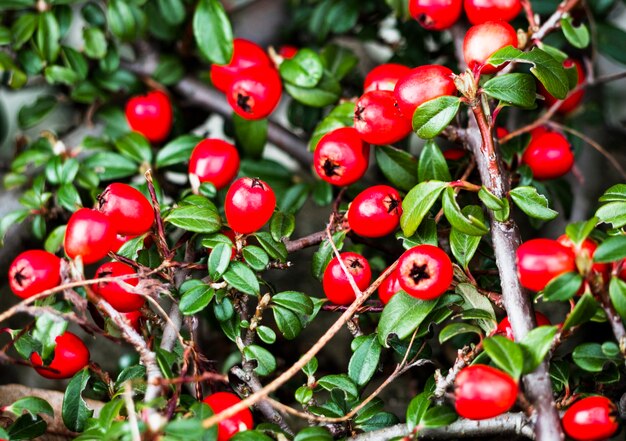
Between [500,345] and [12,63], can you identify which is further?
[12,63]

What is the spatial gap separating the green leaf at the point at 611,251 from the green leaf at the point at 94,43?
1.38m

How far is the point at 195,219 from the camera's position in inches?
52.5

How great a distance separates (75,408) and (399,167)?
836mm

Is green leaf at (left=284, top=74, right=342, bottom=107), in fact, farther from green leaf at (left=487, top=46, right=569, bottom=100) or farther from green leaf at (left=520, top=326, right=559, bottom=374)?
green leaf at (left=520, top=326, right=559, bottom=374)

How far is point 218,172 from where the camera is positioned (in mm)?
1517

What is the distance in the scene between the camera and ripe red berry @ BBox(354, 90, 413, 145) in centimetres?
134

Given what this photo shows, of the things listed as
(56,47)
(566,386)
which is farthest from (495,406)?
(56,47)

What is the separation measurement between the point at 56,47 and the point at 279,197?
70cm

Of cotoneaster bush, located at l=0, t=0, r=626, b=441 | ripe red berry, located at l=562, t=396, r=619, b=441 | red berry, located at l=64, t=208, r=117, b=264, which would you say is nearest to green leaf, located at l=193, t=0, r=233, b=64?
cotoneaster bush, located at l=0, t=0, r=626, b=441

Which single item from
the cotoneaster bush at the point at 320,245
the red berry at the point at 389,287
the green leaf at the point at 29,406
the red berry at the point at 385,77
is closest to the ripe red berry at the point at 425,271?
the cotoneaster bush at the point at 320,245

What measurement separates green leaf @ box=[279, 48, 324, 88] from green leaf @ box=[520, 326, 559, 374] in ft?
2.88

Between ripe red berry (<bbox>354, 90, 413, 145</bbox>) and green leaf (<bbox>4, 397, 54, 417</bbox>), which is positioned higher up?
ripe red berry (<bbox>354, 90, 413, 145</bbox>)

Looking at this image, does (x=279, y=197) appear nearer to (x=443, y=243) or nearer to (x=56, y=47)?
(x=443, y=243)

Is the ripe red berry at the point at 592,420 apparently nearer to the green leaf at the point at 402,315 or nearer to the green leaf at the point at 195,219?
the green leaf at the point at 402,315
